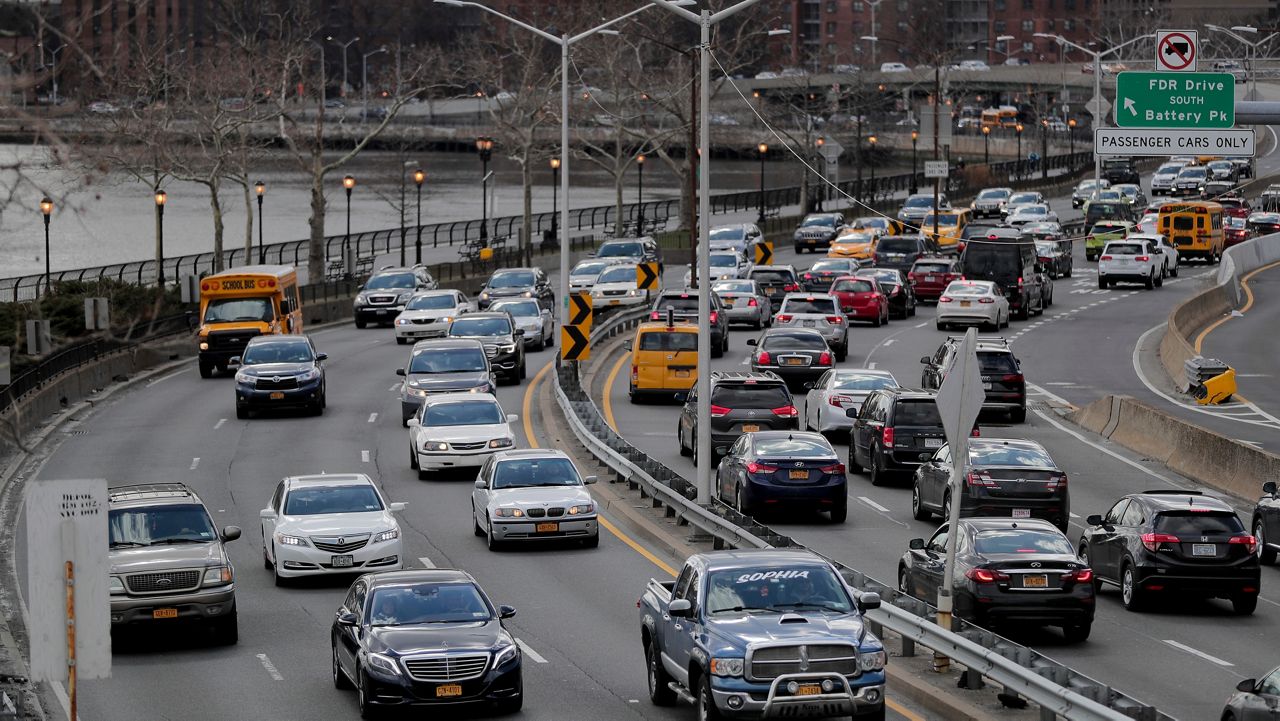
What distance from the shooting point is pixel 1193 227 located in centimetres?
8331

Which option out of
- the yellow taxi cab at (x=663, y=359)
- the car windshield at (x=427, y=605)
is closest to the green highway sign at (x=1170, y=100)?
the yellow taxi cab at (x=663, y=359)

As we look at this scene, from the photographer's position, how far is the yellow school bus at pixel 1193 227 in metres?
82.8

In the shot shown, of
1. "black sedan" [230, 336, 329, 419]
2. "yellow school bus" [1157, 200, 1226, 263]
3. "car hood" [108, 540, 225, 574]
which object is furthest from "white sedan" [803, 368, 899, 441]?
"yellow school bus" [1157, 200, 1226, 263]

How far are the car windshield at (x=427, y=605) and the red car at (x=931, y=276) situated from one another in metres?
48.8

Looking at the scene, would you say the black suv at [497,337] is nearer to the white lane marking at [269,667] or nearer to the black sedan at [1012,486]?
the black sedan at [1012,486]

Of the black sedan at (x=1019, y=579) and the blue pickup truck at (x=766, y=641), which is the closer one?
the blue pickup truck at (x=766, y=641)

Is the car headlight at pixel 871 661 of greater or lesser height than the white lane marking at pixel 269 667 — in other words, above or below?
above

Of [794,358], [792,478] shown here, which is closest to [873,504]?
[792,478]

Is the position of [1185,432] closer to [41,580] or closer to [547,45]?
[41,580]

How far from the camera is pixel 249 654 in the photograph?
21.7 meters

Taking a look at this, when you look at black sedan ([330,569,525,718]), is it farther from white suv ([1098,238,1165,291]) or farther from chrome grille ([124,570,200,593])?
white suv ([1098,238,1165,291])

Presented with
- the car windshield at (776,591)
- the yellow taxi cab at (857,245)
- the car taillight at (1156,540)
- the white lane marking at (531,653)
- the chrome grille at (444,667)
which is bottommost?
the white lane marking at (531,653)

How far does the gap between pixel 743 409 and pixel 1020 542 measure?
45.3 feet

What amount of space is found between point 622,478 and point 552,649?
1171cm
